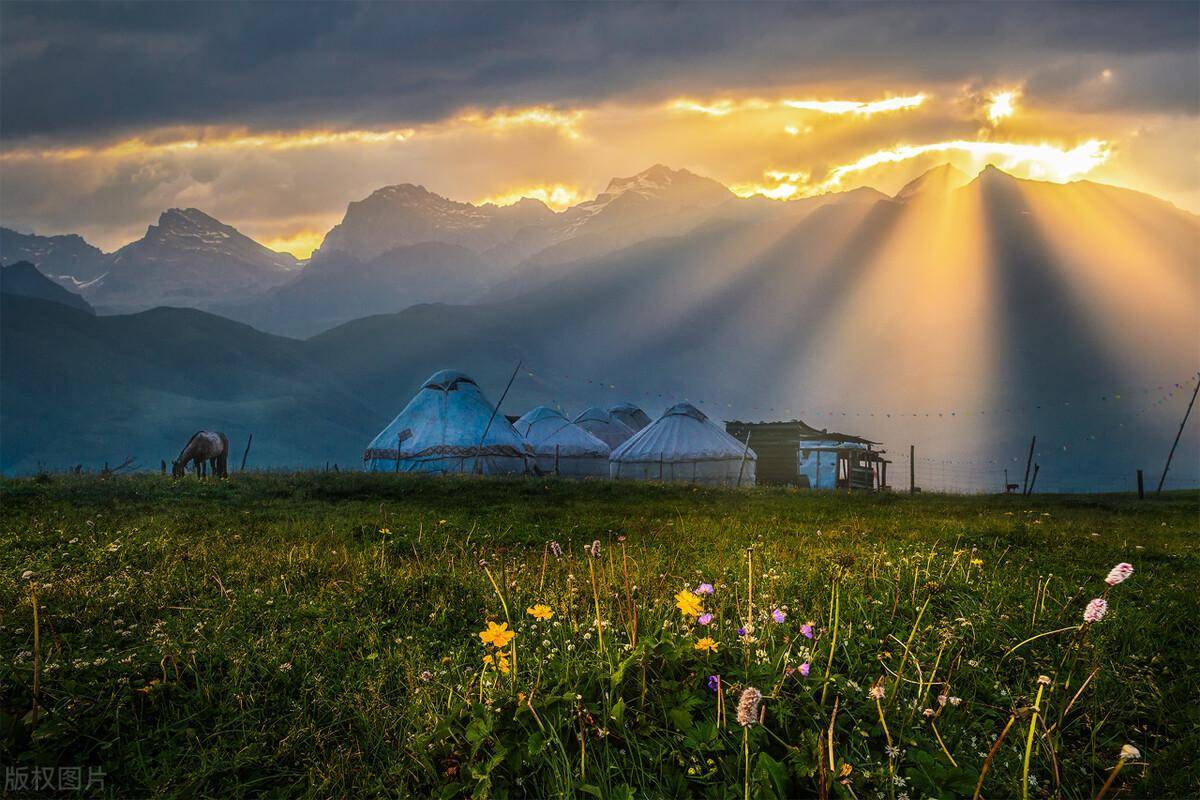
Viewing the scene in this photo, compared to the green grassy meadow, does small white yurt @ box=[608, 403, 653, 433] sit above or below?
above

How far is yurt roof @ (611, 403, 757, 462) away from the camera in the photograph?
37.4 m

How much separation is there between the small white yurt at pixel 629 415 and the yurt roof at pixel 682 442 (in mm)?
13313

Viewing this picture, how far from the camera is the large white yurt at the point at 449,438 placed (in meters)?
35.2

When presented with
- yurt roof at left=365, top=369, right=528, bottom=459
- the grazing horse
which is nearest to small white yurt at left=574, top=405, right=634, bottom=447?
yurt roof at left=365, top=369, right=528, bottom=459

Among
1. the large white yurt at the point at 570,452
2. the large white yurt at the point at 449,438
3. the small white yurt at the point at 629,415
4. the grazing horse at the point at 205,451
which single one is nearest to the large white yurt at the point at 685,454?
the large white yurt at the point at 570,452

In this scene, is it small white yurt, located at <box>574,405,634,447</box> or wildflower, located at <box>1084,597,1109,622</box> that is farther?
small white yurt, located at <box>574,405,634,447</box>

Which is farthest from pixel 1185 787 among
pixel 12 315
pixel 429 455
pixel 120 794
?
pixel 12 315

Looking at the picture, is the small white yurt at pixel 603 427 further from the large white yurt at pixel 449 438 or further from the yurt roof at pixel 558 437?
the large white yurt at pixel 449 438

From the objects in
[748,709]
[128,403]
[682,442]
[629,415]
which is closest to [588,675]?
[748,709]

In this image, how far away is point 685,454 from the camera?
37.3 m

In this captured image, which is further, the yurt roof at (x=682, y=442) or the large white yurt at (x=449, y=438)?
the yurt roof at (x=682, y=442)

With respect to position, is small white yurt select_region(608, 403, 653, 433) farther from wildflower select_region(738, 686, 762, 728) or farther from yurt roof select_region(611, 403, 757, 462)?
wildflower select_region(738, 686, 762, 728)

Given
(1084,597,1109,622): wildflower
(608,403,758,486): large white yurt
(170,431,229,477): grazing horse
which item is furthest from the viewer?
(608,403,758,486): large white yurt

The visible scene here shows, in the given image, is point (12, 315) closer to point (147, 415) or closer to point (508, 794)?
point (147, 415)
